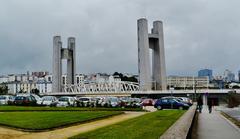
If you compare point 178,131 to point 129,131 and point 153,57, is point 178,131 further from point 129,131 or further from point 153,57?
point 153,57

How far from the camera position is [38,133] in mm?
19359

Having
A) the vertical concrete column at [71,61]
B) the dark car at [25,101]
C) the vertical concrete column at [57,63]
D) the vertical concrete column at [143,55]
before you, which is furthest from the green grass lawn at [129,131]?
the vertical concrete column at [71,61]

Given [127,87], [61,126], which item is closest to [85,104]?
[61,126]

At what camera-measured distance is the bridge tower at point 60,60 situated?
16307 cm

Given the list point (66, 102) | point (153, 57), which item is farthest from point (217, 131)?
point (153, 57)

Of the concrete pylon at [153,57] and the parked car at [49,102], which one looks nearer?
the parked car at [49,102]

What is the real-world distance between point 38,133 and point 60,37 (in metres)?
151

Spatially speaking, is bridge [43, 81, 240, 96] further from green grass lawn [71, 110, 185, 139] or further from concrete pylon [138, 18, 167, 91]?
green grass lawn [71, 110, 185, 139]

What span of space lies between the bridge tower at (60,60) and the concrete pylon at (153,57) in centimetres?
4212

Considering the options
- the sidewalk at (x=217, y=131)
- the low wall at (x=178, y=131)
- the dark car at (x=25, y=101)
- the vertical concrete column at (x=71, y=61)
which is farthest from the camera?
the vertical concrete column at (x=71, y=61)

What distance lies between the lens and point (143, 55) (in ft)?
399

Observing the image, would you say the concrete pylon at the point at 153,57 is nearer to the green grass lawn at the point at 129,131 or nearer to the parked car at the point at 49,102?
the parked car at the point at 49,102

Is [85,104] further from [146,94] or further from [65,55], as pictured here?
[65,55]

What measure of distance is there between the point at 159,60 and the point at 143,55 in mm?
8073
